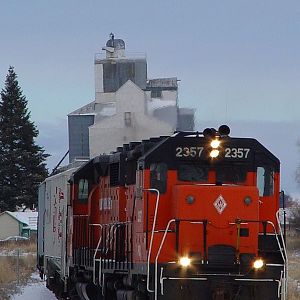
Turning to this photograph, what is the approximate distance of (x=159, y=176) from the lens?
40.5ft

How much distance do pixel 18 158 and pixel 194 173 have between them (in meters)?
49.5

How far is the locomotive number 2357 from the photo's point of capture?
12344mm

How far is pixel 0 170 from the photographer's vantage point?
61000mm

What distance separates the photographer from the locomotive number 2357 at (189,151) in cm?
1234

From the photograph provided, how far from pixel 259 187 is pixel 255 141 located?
2.50 feet

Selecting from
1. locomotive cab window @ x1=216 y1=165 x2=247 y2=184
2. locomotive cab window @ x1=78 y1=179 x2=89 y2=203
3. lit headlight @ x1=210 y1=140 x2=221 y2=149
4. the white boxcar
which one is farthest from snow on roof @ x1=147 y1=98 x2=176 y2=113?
lit headlight @ x1=210 y1=140 x2=221 y2=149

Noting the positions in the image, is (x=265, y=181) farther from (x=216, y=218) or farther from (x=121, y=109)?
(x=121, y=109)

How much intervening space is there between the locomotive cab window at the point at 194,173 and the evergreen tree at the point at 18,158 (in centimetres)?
4769

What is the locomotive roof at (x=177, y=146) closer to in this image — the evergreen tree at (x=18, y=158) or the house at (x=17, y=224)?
the house at (x=17, y=224)

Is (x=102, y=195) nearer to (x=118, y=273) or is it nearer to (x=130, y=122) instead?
(x=118, y=273)

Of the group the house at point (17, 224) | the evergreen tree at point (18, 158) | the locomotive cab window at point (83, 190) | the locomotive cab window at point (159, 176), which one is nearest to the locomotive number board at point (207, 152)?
the locomotive cab window at point (159, 176)

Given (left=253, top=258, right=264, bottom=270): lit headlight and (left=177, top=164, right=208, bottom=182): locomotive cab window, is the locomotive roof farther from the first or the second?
Answer: (left=253, top=258, right=264, bottom=270): lit headlight

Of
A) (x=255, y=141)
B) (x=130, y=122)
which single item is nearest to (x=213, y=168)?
(x=255, y=141)

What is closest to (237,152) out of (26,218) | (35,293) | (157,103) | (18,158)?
(35,293)
